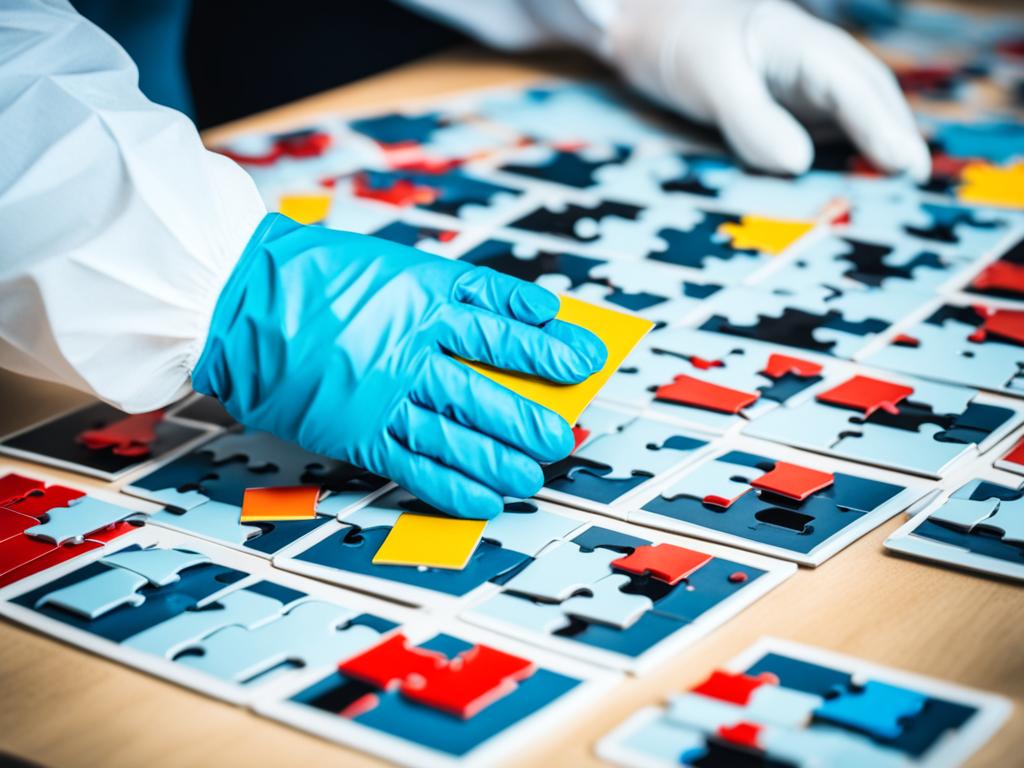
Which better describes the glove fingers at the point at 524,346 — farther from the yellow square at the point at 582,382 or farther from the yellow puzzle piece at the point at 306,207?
the yellow puzzle piece at the point at 306,207

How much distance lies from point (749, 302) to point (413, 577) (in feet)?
2.49

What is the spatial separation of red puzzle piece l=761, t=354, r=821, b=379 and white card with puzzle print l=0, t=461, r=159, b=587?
792 millimetres

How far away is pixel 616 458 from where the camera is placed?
138cm

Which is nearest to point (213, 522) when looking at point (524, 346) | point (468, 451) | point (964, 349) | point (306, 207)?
point (468, 451)

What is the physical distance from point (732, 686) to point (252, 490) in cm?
62

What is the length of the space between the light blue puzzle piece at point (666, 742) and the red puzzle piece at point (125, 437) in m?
0.78

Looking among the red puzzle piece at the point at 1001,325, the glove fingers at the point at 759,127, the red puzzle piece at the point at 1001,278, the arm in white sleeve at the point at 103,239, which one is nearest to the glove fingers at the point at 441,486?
the arm in white sleeve at the point at 103,239

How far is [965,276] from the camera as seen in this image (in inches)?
70.1

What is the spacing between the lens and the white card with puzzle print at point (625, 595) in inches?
42.4

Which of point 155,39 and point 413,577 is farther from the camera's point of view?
point 155,39

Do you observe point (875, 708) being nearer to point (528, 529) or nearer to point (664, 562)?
point (664, 562)

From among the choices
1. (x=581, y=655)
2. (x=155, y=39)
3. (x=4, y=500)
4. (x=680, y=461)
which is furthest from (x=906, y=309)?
(x=155, y=39)

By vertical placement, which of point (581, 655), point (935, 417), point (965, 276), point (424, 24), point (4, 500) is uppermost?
point (424, 24)

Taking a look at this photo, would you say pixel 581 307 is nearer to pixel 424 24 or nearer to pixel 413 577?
pixel 413 577
